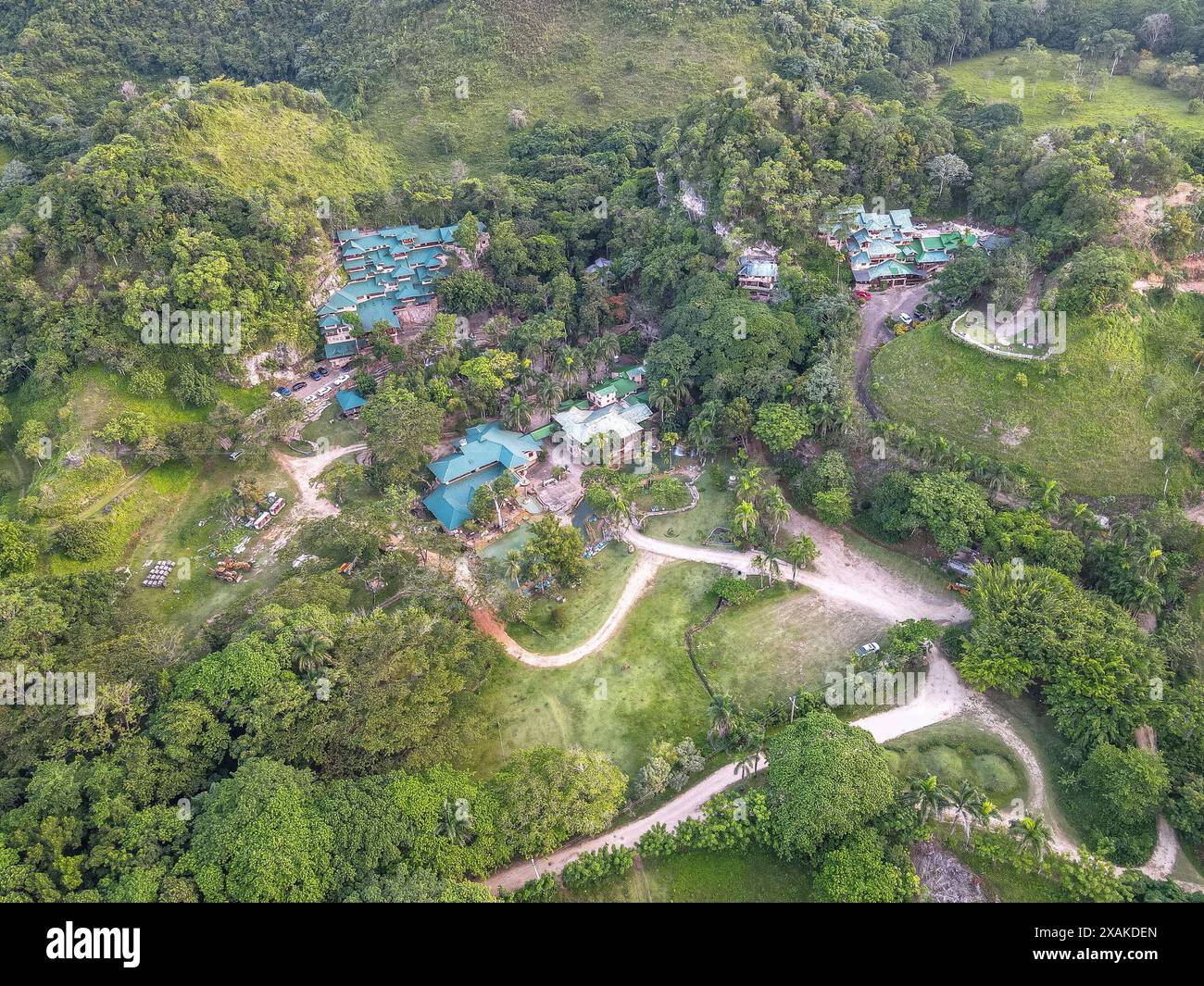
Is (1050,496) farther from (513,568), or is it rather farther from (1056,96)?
(1056,96)

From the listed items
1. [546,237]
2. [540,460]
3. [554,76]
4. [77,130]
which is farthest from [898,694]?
[77,130]

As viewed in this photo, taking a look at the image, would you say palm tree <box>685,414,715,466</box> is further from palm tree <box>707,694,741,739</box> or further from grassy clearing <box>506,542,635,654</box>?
palm tree <box>707,694,741,739</box>

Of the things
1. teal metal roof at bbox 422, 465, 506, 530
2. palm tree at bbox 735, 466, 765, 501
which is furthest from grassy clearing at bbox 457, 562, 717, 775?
teal metal roof at bbox 422, 465, 506, 530

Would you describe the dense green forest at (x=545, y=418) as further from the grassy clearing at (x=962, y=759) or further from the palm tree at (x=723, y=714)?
the grassy clearing at (x=962, y=759)

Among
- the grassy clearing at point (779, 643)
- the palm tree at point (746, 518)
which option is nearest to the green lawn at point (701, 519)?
the palm tree at point (746, 518)

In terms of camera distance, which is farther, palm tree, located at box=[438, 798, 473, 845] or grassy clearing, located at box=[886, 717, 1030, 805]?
grassy clearing, located at box=[886, 717, 1030, 805]

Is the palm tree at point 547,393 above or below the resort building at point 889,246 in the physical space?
below
